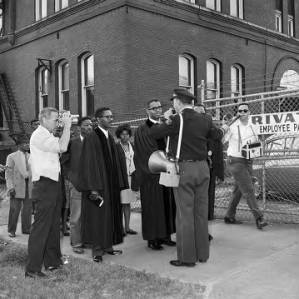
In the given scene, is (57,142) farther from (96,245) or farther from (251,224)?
(251,224)

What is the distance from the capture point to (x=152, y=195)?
6.75m

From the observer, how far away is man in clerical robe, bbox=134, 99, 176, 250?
6.65m

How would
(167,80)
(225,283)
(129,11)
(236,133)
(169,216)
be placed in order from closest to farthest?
(225,283) < (169,216) < (236,133) < (129,11) < (167,80)

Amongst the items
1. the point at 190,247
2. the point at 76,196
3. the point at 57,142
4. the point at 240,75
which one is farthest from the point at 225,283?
the point at 240,75

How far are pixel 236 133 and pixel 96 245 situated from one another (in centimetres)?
316

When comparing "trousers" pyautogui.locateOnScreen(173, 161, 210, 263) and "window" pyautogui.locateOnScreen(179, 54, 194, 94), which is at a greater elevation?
"window" pyautogui.locateOnScreen(179, 54, 194, 94)

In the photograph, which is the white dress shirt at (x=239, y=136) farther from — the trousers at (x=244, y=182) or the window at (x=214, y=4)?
the window at (x=214, y=4)

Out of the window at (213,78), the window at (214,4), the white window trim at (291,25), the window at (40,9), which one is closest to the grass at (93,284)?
the window at (213,78)

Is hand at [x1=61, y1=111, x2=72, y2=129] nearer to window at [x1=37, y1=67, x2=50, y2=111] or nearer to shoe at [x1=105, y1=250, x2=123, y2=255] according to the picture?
shoe at [x1=105, y1=250, x2=123, y2=255]

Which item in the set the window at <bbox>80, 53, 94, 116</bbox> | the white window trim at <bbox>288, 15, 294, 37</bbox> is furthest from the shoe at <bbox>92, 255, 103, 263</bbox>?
the white window trim at <bbox>288, 15, 294, 37</bbox>

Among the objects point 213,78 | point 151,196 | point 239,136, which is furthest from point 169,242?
point 213,78

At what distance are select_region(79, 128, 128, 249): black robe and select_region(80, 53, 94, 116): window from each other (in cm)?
1110

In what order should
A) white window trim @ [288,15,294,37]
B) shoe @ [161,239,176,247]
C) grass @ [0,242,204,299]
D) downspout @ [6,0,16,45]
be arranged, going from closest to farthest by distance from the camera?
1. grass @ [0,242,204,299]
2. shoe @ [161,239,176,247]
3. downspout @ [6,0,16,45]
4. white window trim @ [288,15,294,37]

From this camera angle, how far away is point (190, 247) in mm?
5652
